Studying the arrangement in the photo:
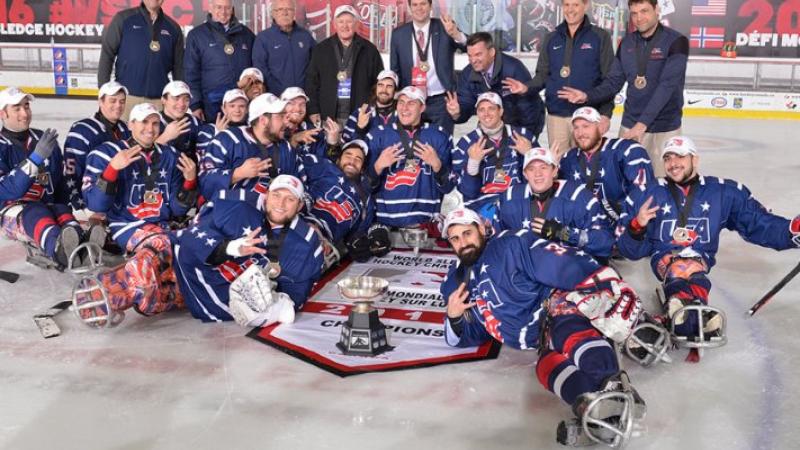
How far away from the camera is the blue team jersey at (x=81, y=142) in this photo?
17.0 feet

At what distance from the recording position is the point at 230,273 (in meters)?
4.06

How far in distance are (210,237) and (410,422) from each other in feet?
4.74

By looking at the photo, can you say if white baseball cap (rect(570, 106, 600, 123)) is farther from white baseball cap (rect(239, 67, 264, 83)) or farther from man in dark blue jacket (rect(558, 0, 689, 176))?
white baseball cap (rect(239, 67, 264, 83))

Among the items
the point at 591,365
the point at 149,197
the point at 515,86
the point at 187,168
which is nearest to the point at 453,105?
the point at 515,86

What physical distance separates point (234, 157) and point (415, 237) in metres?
1.27

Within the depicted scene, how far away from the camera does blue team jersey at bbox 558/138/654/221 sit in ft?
15.8

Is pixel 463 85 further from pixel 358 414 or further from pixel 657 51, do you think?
pixel 358 414

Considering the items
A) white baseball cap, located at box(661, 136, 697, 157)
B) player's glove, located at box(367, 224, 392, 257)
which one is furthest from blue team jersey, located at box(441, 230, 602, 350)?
player's glove, located at box(367, 224, 392, 257)

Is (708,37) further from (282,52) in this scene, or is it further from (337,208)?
(337,208)

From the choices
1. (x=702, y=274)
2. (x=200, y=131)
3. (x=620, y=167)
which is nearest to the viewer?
(x=702, y=274)

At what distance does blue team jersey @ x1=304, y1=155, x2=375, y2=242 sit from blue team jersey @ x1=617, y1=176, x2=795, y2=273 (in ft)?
6.04

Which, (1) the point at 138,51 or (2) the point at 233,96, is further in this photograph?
(1) the point at 138,51

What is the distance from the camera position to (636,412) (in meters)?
2.85

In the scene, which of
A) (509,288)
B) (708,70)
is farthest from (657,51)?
(708,70)
